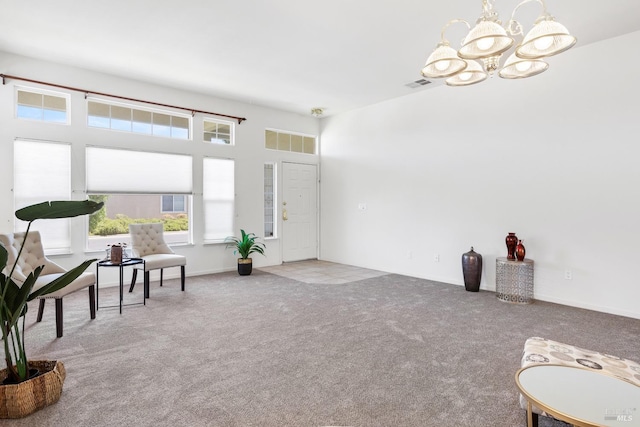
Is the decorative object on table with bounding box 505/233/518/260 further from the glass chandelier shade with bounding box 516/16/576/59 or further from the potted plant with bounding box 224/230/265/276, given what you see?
the potted plant with bounding box 224/230/265/276

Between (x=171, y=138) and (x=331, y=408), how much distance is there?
16.2ft

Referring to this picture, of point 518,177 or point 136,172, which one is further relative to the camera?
point 136,172

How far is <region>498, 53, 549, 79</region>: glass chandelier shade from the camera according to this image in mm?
2873

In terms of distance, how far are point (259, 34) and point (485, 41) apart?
236cm

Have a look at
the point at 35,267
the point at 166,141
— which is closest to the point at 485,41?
the point at 35,267

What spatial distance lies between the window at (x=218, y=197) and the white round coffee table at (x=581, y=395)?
5.27 m

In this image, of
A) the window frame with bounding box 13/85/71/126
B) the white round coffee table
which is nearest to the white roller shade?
the window frame with bounding box 13/85/71/126

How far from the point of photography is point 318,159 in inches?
304

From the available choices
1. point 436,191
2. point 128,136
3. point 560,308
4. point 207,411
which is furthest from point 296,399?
point 128,136

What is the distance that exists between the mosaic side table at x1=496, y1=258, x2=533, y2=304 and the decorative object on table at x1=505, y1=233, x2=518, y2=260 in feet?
0.42

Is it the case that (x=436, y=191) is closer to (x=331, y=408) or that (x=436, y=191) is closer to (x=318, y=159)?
(x=318, y=159)

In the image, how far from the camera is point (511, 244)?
4574 millimetres

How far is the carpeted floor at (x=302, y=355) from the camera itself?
2105 mm
